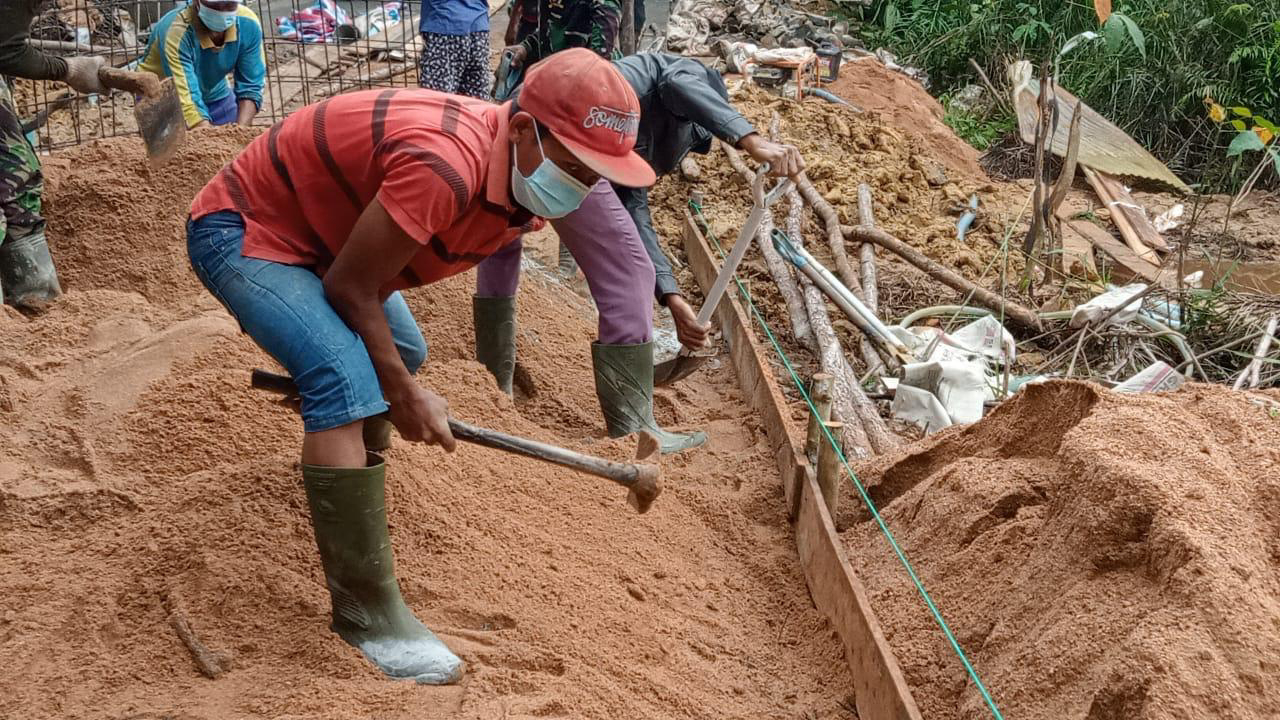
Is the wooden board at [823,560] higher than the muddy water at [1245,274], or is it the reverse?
the wooden board at [823,560]

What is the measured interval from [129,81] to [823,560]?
3.12m

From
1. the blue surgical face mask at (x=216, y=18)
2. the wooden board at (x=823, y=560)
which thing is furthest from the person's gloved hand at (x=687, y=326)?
the blue surgical face mask at (x=216, y=18)

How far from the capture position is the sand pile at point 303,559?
8.11ft

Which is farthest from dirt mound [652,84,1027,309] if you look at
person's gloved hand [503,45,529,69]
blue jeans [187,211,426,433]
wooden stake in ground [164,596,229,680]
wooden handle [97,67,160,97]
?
wooden stake in ground [164,596,229,680]

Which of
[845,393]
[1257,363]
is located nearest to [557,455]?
[845,393]

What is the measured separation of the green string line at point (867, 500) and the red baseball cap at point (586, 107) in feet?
3.96

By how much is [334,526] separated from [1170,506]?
1.84 meters

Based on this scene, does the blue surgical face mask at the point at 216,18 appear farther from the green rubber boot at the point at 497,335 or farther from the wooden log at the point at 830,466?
the wooden log at the point at 830,466

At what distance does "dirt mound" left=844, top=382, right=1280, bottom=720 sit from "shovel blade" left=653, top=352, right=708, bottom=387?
3.72 feet

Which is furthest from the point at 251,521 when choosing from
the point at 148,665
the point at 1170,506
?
the point at 1170,506

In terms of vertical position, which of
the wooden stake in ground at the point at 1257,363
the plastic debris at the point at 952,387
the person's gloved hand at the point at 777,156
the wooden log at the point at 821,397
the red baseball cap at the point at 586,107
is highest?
the red baseball cap at the point at 586,107

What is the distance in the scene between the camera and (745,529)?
3.59 m

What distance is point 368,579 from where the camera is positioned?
246 cm

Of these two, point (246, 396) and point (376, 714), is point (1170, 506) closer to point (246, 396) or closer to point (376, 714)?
point (376, 714)
